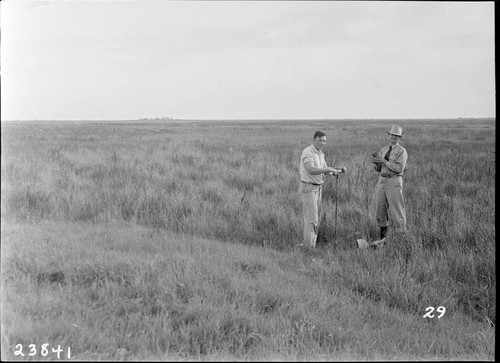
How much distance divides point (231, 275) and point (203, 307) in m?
0.93

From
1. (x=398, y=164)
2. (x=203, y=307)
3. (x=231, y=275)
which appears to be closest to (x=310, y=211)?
(x=398, y=164)

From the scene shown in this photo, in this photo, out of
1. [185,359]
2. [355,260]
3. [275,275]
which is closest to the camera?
[185,359]

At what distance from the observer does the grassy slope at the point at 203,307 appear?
3.31 metres

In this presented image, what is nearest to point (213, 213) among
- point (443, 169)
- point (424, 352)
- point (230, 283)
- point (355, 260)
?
point (355, 260)

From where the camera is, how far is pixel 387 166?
696cm

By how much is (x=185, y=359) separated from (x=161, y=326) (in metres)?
0.61

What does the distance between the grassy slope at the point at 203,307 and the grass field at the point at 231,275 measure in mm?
16

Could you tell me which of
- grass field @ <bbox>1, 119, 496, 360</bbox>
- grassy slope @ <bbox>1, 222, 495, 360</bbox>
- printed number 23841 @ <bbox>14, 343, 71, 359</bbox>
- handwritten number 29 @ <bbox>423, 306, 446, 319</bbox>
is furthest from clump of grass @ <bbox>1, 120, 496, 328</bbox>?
printed number 23841 @ <bbox>14, 343, 71, 359</bbox>

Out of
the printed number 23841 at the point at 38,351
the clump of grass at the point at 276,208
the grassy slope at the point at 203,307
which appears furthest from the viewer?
the clump of grass at the point at 276,208

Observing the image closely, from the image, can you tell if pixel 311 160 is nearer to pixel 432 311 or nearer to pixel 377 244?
pixel 377 244

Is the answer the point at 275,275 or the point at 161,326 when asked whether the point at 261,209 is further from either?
the point at 161,326

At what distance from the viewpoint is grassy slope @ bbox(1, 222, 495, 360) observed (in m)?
3.31

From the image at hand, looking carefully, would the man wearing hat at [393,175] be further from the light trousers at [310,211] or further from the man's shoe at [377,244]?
the light trousers at [310,211]

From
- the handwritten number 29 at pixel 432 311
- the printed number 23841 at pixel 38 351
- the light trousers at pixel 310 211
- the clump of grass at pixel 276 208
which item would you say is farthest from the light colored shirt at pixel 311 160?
the printed number 23841 at pixel 38 351
